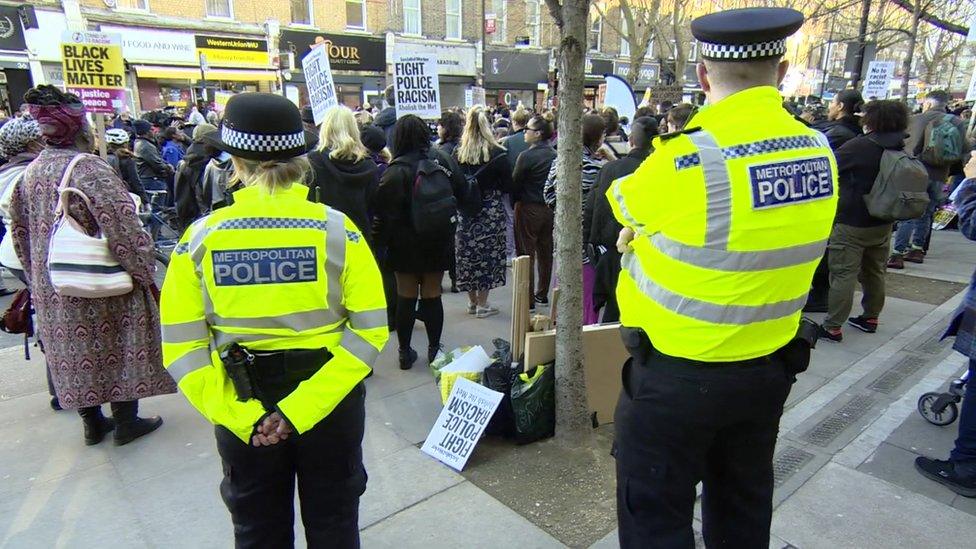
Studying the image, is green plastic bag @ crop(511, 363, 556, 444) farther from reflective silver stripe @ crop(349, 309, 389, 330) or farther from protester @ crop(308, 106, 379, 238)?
protester @ crop(308, 106, 379, 238)

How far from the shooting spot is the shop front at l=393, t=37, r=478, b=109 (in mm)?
26625

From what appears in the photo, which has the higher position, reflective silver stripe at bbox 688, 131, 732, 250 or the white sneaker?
reflective silver stripe at bbox 688, 131, 732, 250

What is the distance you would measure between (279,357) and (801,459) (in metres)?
2.91

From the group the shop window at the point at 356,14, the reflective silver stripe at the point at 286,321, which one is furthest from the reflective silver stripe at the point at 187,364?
the shop window at the point at 356,14

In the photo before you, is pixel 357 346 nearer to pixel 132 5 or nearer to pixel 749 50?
pixel 749 50

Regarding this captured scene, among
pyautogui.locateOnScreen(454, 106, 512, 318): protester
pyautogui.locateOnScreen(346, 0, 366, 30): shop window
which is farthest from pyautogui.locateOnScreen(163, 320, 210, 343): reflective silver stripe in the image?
pyautogui.locateOnScreen(346, 0, 366, 30): shop window

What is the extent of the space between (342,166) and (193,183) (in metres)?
2.59

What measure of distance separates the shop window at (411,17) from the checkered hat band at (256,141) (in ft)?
86.0

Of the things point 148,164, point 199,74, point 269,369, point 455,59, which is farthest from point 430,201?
point 455,59

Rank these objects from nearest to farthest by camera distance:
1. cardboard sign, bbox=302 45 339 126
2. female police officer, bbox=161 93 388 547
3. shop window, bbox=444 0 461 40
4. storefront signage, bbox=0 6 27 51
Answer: female police officer, bbox=161 93 388 547 < cardboard sign, bbox=302 45 339 126 < storefront signage, bbox=0 6 27 51 < shop window, bbox=444 0 461 40

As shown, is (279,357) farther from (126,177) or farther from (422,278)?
(126,177)

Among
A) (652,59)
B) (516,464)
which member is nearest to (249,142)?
(516,464)

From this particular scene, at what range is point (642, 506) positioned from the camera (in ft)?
6.07

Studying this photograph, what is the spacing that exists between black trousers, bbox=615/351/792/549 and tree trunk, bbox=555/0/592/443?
144 cm
